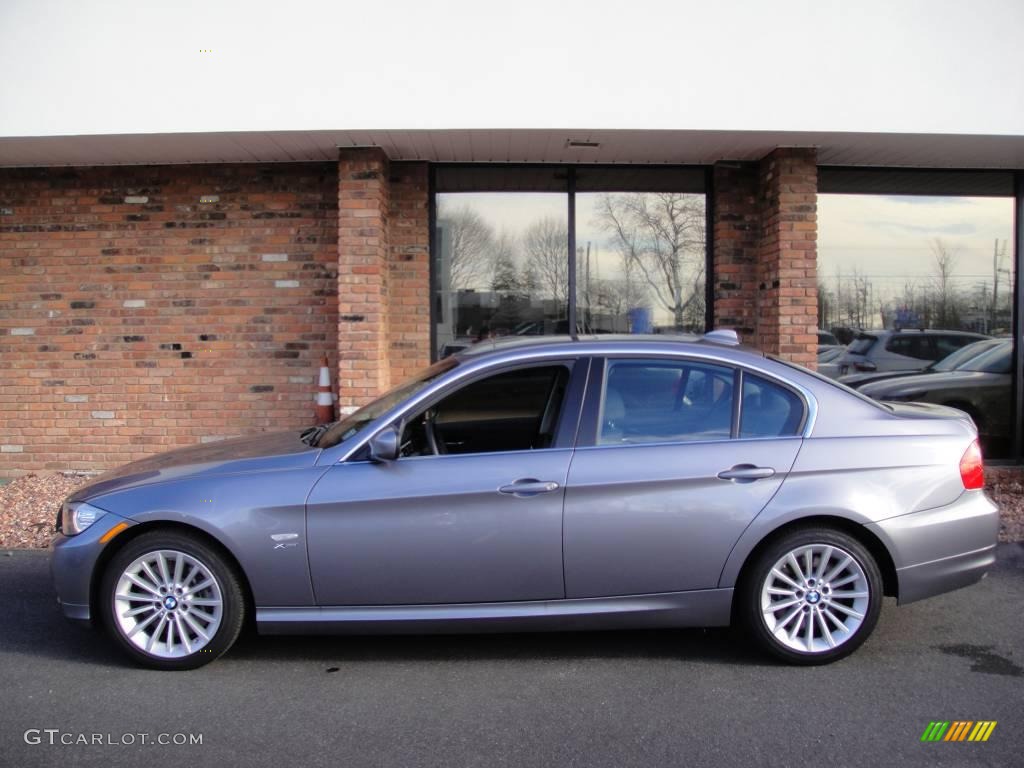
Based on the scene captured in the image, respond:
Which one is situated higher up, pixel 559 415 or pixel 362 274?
pixel 362 274

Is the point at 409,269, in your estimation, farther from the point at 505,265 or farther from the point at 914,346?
the point at 914,346

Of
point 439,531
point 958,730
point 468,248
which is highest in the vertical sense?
point 468,248

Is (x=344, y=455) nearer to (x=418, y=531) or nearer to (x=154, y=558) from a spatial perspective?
(x=418, y=531)

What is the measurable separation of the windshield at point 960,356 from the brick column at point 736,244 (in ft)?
6.66

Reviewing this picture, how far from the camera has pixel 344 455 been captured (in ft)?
13.6

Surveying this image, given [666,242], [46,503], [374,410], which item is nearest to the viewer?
[374,410]

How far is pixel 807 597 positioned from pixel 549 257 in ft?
16.7

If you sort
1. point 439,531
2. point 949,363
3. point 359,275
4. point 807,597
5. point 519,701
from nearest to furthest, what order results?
point 519,701 → point 439,531 → point 807,597 → point 359,275 → point 949,363

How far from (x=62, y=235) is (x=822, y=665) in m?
7.90

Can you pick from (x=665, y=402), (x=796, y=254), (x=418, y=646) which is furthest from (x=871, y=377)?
(x=418, y=646)

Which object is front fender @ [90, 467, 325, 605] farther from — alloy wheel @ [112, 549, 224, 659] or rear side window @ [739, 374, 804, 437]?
rear side window @ [739, 374, 804, 437]

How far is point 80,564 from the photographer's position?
409 centimetres

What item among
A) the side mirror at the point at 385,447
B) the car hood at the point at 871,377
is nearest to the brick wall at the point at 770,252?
the car hood at the point at 871,377

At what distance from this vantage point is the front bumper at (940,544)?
4133mm
